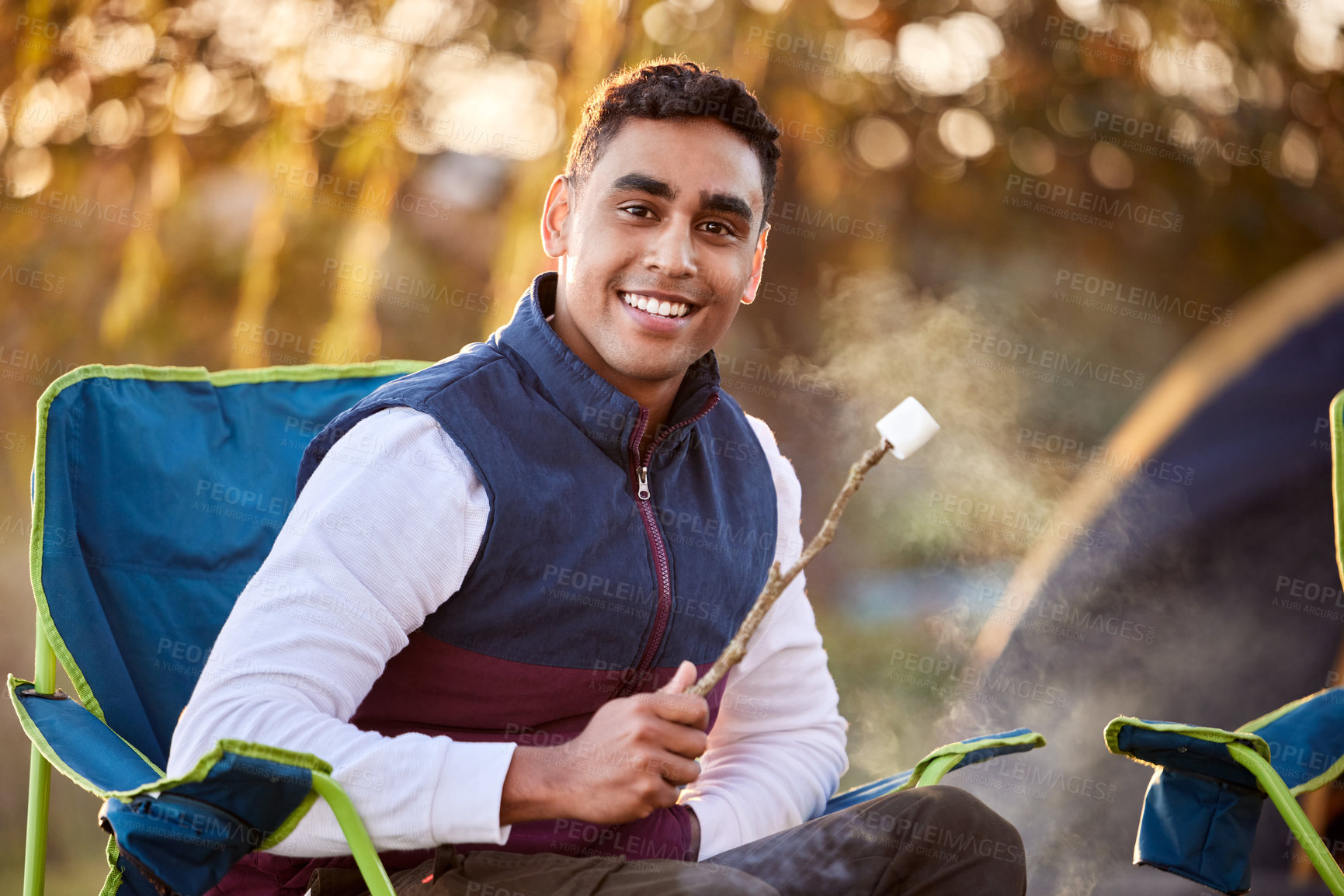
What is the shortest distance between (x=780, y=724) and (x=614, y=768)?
27.9 inches

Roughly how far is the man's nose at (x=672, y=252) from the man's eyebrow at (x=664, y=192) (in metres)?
0.04

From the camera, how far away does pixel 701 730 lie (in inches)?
54.1

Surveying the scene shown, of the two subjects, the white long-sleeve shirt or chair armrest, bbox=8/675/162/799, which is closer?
the white long-sleeve shirt

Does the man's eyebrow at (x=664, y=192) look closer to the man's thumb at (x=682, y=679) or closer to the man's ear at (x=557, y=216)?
the man's ear at (x=557, y=216)

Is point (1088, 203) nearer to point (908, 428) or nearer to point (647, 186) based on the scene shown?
point (647, 186)

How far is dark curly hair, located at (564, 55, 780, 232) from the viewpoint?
1674mm

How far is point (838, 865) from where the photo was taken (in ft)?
4.79

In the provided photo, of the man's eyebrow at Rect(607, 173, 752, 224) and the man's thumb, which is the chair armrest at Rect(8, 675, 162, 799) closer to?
the man's thumb

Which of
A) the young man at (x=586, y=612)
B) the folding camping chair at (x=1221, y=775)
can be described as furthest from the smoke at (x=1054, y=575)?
the young man at (x=586, y=612)

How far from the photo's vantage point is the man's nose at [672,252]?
163 centimetres

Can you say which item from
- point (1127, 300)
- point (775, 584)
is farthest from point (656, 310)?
point (1127, 300)

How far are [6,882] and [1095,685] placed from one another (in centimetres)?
352

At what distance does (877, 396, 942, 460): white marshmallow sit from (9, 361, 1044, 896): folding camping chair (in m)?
0.63

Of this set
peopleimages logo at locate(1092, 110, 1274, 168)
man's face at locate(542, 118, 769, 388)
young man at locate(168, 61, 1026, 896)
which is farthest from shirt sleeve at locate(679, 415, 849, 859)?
peopleimages logo at locate(1092, 110, 1274, 168)
